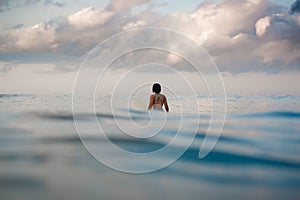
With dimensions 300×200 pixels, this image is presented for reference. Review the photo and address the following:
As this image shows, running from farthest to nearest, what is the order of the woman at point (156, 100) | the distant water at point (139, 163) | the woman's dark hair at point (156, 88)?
the woman at point (156, 100), the woman's dark hair at point (156, 88), the distant water at point (139, 163)

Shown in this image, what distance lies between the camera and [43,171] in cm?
750

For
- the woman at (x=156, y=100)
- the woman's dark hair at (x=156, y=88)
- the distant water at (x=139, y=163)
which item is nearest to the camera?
the distant water at (x=139, y=163)

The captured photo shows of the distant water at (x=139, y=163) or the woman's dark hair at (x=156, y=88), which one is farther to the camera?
the woman's dark hair at (x=156, y=88)

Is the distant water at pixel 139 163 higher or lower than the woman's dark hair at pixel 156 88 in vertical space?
lower

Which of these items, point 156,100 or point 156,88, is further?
point 156,100

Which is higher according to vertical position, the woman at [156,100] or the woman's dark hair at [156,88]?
the woman's dark hair at [156,88]

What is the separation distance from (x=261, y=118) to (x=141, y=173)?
10140mm

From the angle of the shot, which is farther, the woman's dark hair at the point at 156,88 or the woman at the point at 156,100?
the woman at the point at 156,100

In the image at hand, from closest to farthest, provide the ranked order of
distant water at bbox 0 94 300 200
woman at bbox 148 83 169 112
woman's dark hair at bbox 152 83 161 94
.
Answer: distant water at bbox 0 94 300 200 < woman's dark hair at bbox 152 83 161 94 < woman at bbox 148 83 169 112

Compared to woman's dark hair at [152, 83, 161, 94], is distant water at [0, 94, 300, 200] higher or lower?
lower

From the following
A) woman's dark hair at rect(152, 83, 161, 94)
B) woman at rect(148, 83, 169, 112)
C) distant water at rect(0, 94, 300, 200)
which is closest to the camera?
distant water at rect(0, 94, 300, 200)

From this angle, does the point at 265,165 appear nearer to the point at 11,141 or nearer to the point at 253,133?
the point at 253,133

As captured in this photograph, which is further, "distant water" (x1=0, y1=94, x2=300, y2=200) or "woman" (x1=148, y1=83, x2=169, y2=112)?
"woman" (x1=148, y1=83, x2=169, y2=112)

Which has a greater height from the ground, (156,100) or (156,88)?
(156,88)
